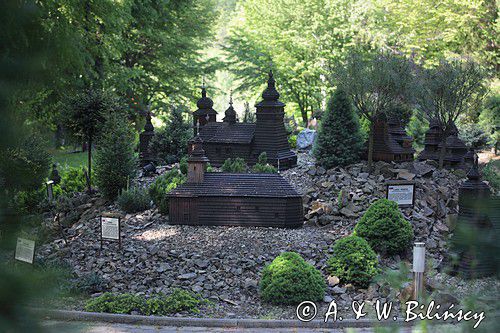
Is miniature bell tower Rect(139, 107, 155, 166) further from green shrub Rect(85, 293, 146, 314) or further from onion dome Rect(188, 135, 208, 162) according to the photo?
green shrub Rect(85, 293, 146, 314)

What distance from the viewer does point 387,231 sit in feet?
47.0

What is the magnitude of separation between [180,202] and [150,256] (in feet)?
8.21

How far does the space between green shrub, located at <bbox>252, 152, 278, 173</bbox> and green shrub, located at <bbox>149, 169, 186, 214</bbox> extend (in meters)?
2.43

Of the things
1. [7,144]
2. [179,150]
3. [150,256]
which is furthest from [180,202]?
[7,144]

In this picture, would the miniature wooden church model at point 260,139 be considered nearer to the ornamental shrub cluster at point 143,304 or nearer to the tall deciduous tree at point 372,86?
the tall deciduous tree at point 372,86

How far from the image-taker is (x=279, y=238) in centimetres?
1508

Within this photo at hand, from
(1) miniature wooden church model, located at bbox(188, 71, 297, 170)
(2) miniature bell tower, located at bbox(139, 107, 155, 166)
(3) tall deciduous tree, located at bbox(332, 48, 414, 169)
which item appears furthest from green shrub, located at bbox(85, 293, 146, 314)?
(2) miniature bell tower, located at bbox(139, 107, 155, 166)

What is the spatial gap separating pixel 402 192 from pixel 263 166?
4.87 metres

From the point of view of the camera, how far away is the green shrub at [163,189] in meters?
17.1

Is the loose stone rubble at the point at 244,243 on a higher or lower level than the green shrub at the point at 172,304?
higher

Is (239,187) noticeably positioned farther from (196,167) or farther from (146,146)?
(146,146)

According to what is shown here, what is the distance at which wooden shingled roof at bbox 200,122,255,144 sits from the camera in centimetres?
2153

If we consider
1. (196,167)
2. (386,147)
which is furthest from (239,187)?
(386,147)

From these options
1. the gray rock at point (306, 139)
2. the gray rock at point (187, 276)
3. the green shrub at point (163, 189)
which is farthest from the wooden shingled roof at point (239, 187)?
the gray rock at point (306, 139)
